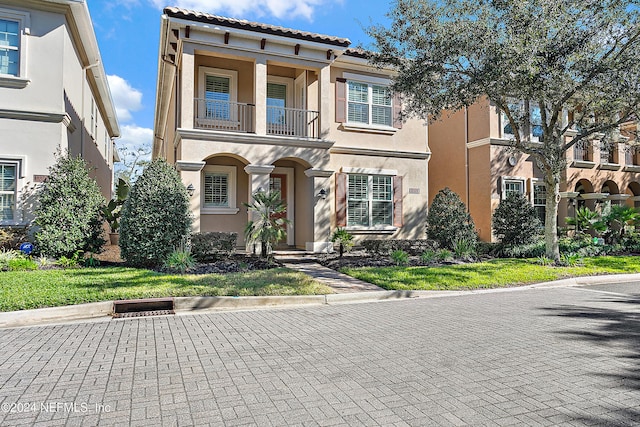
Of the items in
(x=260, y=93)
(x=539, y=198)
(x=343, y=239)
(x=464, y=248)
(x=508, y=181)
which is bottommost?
(x=464, y=248)

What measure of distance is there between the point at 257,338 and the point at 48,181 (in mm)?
8777

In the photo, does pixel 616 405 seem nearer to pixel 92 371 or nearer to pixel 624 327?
pixel 624 327

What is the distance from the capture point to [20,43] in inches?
446

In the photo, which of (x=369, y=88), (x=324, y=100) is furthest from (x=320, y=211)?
(x=369, y=88)

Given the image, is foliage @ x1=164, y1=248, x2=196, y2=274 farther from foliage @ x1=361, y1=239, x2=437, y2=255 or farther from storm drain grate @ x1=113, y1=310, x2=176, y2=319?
foliage @ x1=361, y1=239, x2=437, y2=255

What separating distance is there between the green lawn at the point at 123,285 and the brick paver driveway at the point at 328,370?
95cm

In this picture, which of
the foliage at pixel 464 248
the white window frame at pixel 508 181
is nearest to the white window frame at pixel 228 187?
the foliage at pixel 464 248

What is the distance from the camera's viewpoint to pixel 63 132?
1186cm

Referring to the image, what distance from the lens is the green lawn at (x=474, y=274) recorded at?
9773 millimetres

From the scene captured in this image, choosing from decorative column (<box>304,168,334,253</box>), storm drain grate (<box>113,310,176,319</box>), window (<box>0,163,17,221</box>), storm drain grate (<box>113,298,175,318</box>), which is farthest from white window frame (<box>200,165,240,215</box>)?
storm drain grate (<box>113,310,176,319</box>)

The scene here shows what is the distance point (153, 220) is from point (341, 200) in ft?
23.6

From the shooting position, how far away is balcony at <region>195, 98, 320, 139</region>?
14.7 metres

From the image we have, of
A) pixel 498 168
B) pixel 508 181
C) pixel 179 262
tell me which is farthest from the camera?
pixel 508 181

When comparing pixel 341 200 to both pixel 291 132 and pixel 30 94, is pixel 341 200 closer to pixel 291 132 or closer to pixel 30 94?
pixel 291 132
